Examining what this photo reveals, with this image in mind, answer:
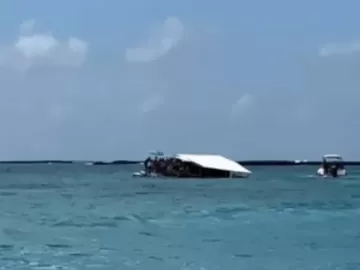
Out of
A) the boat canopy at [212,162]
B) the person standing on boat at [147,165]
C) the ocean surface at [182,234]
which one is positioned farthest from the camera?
the person standing on boat at [147,165]

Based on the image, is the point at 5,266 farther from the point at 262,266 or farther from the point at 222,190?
the point at 222,190

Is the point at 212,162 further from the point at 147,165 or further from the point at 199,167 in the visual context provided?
the point at 147,165

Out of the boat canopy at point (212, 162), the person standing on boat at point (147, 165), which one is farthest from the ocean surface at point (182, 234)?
the person standing on boat at point (147, 165)

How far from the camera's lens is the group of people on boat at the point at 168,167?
415 feet

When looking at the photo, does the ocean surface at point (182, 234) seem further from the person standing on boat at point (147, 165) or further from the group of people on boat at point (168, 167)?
the person standing on boat at point (147, 165)

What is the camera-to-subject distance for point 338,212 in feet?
204

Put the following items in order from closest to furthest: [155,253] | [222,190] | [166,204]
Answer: [155,253], [166,204], [222,190]

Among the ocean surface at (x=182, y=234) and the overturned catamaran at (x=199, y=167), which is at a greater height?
the overturned catamaran at (x=199, y=167)

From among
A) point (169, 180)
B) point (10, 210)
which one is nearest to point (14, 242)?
point (10, 210)

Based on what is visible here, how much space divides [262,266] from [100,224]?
1973 cm

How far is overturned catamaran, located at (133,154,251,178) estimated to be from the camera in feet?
410

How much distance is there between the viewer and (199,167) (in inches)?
4924

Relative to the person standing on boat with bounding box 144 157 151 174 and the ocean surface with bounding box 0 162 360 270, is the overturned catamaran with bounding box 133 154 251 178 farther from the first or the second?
the ocean surface with bounding box 0 162 360 270

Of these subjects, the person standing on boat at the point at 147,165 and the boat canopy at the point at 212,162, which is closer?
the boat canopy at the point at 212,162
